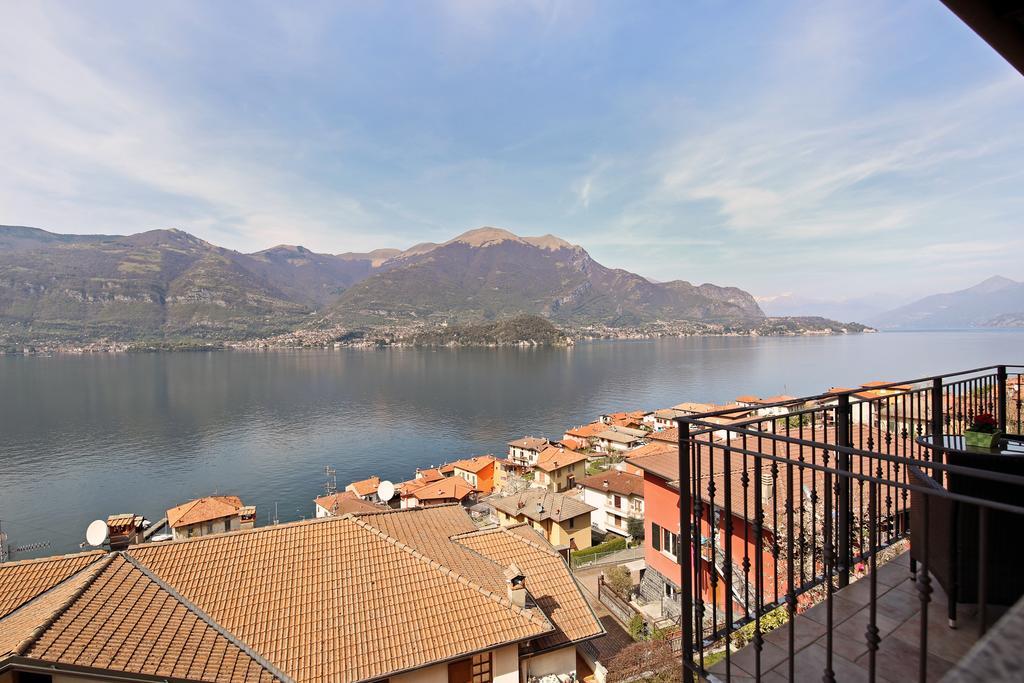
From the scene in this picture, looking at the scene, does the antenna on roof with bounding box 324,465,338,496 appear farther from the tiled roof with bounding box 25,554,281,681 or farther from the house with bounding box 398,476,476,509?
the tiled roof with bounding box 25,554,281,681

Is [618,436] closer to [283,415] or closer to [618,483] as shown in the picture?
[618,483]

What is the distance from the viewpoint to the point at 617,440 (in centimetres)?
5128

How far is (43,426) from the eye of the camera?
69.9 meters

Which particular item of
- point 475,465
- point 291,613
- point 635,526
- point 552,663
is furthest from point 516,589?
point 475,465

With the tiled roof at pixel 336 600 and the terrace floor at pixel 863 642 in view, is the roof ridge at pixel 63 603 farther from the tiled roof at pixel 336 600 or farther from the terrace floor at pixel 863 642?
the terrace floor at pixel 863 642

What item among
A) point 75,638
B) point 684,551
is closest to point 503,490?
point 75,638

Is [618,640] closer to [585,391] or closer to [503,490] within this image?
[503,490]

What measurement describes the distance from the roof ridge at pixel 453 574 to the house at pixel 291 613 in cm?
3

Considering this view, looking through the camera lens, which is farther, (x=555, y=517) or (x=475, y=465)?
(x=475, y=465)

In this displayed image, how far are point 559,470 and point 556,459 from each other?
109 cm

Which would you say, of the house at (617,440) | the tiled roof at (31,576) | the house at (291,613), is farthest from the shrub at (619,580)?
the house at (617,440)

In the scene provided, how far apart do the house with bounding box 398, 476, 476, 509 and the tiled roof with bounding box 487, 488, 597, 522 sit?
22.4 feet

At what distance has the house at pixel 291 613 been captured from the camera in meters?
7.50

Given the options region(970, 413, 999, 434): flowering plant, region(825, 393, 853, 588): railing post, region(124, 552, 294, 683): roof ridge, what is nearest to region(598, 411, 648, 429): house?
region(124, 552, 294, 683): roof ridge
